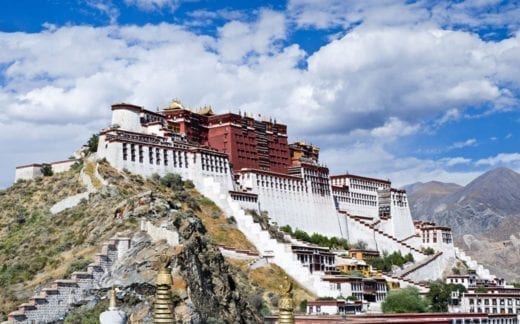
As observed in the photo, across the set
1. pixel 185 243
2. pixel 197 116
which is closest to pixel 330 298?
pixel 185 243

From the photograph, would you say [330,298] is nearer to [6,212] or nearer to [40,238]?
[40,238]

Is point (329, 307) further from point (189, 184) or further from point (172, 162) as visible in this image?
point (172, 162)

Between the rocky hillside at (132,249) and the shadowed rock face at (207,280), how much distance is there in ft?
0.22

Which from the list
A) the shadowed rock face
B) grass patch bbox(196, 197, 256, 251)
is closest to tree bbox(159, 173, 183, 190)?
grass patch bbox(196, 197, 256, 251)

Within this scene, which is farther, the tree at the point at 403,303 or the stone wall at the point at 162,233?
the tree at the point at 403,303

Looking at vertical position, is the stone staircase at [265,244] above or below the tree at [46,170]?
below

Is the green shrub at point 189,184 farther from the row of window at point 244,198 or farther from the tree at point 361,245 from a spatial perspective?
the tree at point 361,245

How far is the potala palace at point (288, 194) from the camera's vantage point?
56938 mm

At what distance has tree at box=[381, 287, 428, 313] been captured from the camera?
174 feet

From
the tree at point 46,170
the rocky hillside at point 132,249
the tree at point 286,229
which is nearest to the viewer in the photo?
the rocky hillside at point 132,249

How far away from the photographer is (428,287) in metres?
61.1

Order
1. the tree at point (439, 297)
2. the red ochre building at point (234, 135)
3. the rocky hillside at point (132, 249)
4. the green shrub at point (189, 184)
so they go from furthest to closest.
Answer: the red ochre building at point (234, 135) < the green shrub at point (189, 184) < the tree at point (439, 297) < the rocky hillside at point (132, 249)

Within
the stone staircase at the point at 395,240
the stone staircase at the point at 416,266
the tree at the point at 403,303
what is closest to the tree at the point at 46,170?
the tree at the point at 403,303

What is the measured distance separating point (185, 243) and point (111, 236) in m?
4.18
